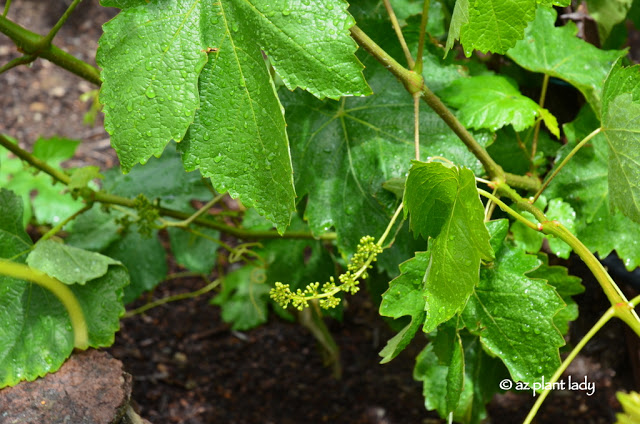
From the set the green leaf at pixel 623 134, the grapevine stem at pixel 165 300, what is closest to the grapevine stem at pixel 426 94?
the green leaf at pixel 623 134

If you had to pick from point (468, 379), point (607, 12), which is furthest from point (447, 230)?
point (607, 12)

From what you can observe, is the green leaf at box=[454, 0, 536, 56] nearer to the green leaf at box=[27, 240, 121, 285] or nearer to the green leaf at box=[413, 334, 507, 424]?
the green leaf at box=[413, 334, 507, 424]

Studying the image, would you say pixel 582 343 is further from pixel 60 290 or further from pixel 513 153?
pixel 60 290

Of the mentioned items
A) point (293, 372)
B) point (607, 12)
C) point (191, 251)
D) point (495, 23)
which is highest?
point (495, 23)

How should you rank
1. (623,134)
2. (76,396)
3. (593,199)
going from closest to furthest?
(623,134)
(76,396)
(593,199)

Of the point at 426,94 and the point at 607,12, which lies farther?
the point at 607,12

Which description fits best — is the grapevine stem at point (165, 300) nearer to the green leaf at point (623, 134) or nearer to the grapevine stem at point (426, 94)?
the grapevine stem at point (426, 94)
